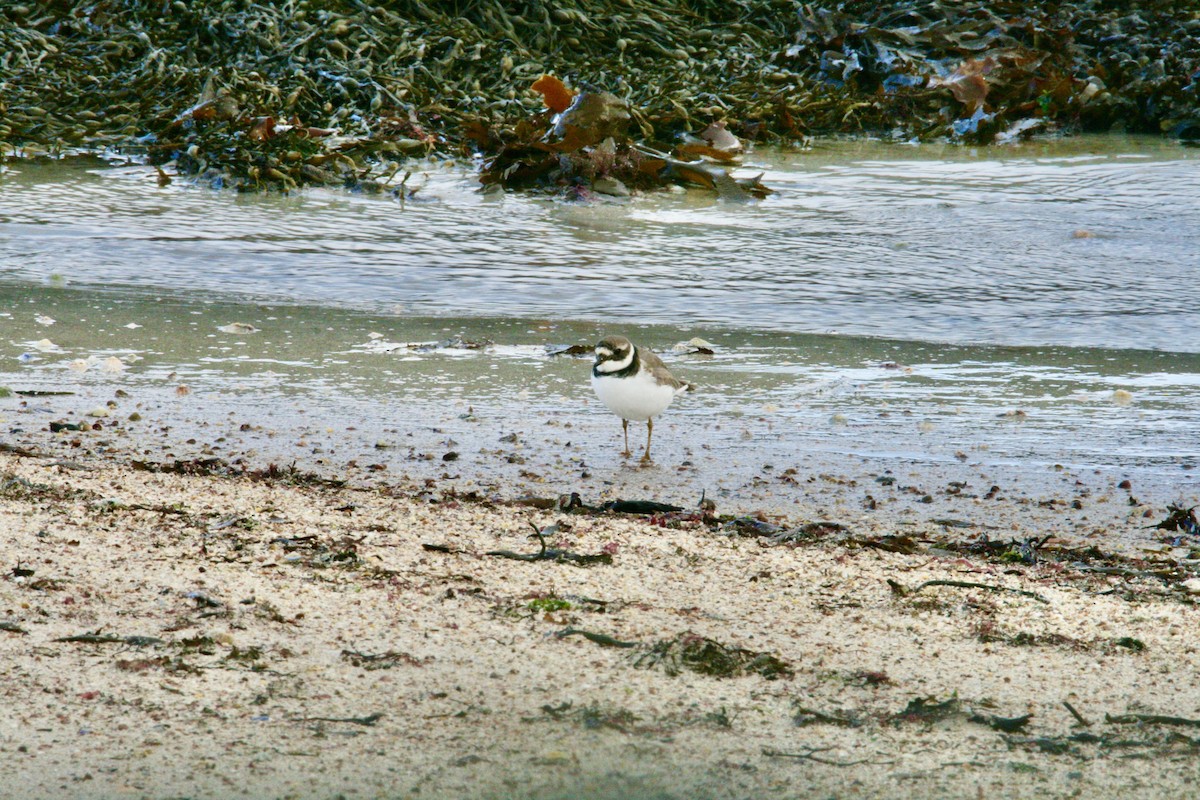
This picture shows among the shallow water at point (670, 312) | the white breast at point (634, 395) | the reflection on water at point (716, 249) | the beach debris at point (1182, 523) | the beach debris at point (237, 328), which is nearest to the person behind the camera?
the beach debris at point (1182, 523)

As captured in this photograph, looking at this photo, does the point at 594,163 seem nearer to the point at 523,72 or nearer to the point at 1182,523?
the point at 523,72

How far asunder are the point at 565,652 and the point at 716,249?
5.12 meters

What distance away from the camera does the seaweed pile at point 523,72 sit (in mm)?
9531

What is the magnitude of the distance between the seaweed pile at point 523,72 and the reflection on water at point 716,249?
29.6 inches

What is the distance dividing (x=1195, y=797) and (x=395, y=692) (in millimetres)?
1368

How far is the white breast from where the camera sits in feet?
14.6

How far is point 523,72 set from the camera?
1029cm

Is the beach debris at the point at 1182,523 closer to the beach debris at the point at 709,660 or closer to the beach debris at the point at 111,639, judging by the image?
the beach debris at the point at 709,660

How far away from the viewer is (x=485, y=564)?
3.25 metres

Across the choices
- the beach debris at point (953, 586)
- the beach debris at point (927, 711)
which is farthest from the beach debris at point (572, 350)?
the beach debris at point (927, 711)

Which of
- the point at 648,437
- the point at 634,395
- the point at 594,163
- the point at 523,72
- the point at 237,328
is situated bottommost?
the point at 648,437

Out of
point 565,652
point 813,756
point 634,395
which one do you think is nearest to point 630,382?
point 634,395

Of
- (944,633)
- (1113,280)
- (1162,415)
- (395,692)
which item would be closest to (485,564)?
(395,692)

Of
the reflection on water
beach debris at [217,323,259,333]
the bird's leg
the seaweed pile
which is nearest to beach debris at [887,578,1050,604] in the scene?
the bird's leg
